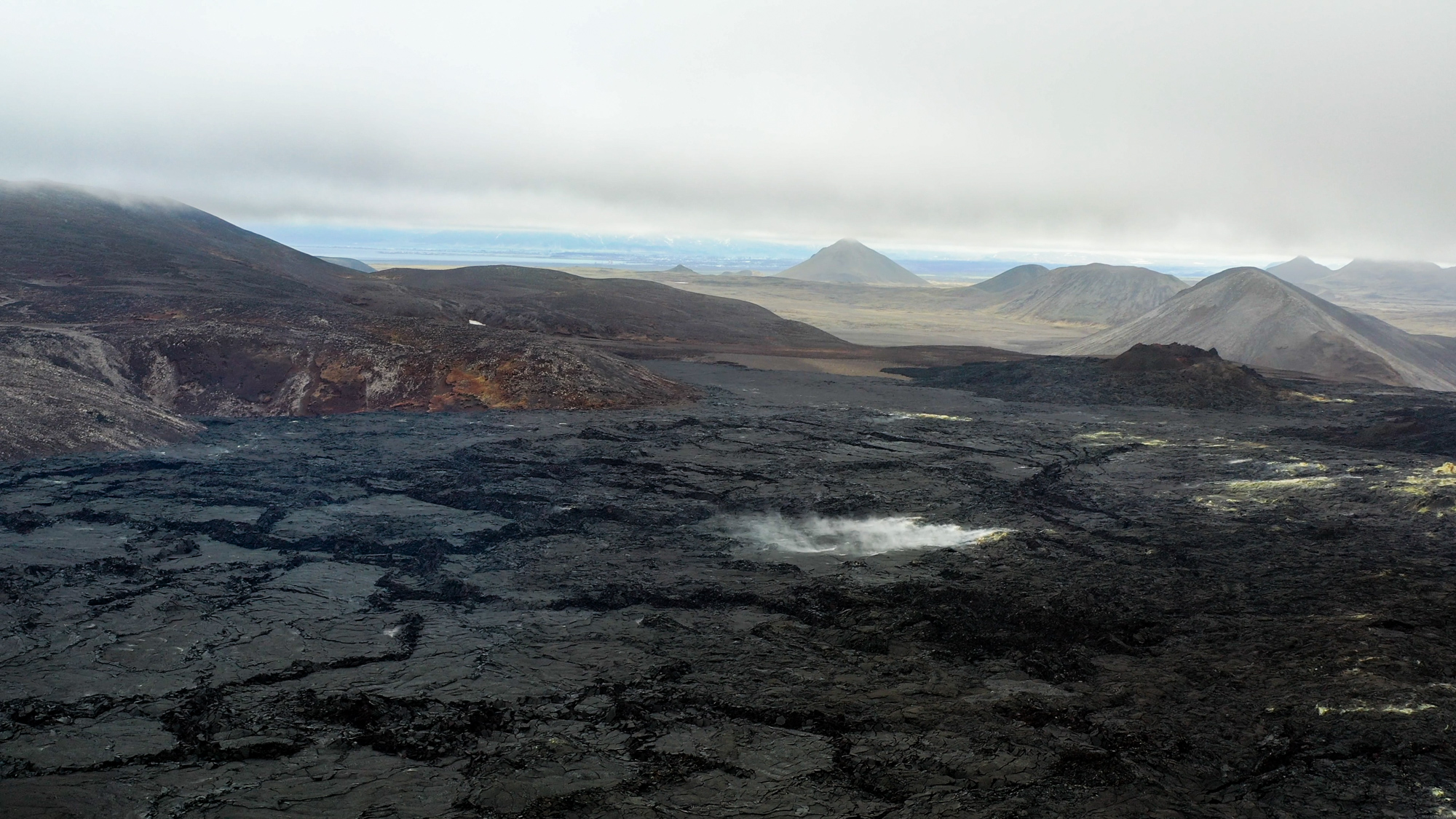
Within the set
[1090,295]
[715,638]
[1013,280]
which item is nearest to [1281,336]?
[715,638]

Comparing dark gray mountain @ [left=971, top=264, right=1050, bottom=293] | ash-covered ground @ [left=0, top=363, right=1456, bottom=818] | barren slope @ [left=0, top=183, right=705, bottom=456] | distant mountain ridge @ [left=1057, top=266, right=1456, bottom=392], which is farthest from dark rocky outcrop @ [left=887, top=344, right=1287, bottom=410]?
dark gray mountain @ [left=971, top=264, right=1050, bottom=293]

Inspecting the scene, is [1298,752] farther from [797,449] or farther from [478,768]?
[797,449]

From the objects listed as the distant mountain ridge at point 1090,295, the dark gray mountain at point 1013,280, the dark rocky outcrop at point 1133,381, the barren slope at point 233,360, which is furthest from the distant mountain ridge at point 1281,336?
the dark gray mountain at point 1013,280

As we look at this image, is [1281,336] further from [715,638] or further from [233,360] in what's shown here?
[233,360]

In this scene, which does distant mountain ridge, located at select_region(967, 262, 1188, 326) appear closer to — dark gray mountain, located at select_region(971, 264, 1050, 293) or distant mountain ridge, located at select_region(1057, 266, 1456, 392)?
dark gray mountain, located at select_region(971, 264, 1050, 293)

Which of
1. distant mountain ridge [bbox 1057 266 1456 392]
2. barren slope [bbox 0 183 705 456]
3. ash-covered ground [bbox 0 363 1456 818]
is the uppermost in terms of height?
distant mountain ridge [bbox 1057 266 1456 392]

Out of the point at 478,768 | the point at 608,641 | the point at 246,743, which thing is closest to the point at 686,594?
the point at 608,641
